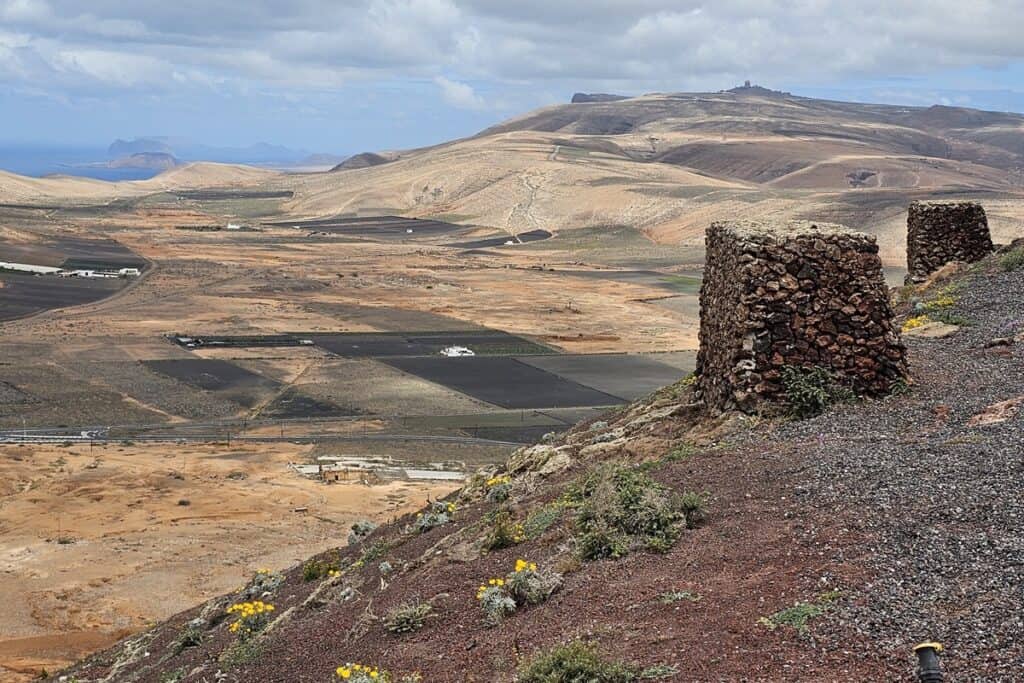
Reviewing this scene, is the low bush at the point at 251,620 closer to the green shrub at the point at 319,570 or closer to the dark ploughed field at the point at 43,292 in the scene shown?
the green shrub at the point at 319,570

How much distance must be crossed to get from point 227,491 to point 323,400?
13412 mm

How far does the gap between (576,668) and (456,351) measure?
44.3m

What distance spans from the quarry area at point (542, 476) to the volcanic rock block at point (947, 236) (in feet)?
0.19

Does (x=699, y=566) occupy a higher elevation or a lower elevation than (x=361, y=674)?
higher

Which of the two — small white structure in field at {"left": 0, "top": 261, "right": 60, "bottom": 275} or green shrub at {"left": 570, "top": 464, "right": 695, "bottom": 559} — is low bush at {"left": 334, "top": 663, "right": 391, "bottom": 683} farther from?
small white structure in field at {"left": 0, "top": 261, "right": 60, "bottom": 275}

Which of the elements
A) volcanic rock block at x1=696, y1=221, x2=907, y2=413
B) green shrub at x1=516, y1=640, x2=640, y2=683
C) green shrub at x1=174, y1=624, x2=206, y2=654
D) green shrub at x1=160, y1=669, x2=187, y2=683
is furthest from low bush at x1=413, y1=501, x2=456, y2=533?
green shrub at x1=516, y1=640, x2=640, y2=683

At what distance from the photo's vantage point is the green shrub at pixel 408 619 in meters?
10.1

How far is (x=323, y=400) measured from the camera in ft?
136

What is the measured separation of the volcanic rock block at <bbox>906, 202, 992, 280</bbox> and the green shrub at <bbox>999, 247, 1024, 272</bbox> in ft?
7.71

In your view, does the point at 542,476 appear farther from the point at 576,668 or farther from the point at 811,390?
the point at 576,668

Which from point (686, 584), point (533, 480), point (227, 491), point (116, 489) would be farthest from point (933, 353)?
point (116, 489)

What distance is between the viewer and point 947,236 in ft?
78.8

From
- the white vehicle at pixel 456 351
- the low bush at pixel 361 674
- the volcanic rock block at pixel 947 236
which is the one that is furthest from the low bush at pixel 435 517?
the white vehicle at pixel 456 351

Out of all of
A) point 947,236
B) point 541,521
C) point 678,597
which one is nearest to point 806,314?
point 541,521
